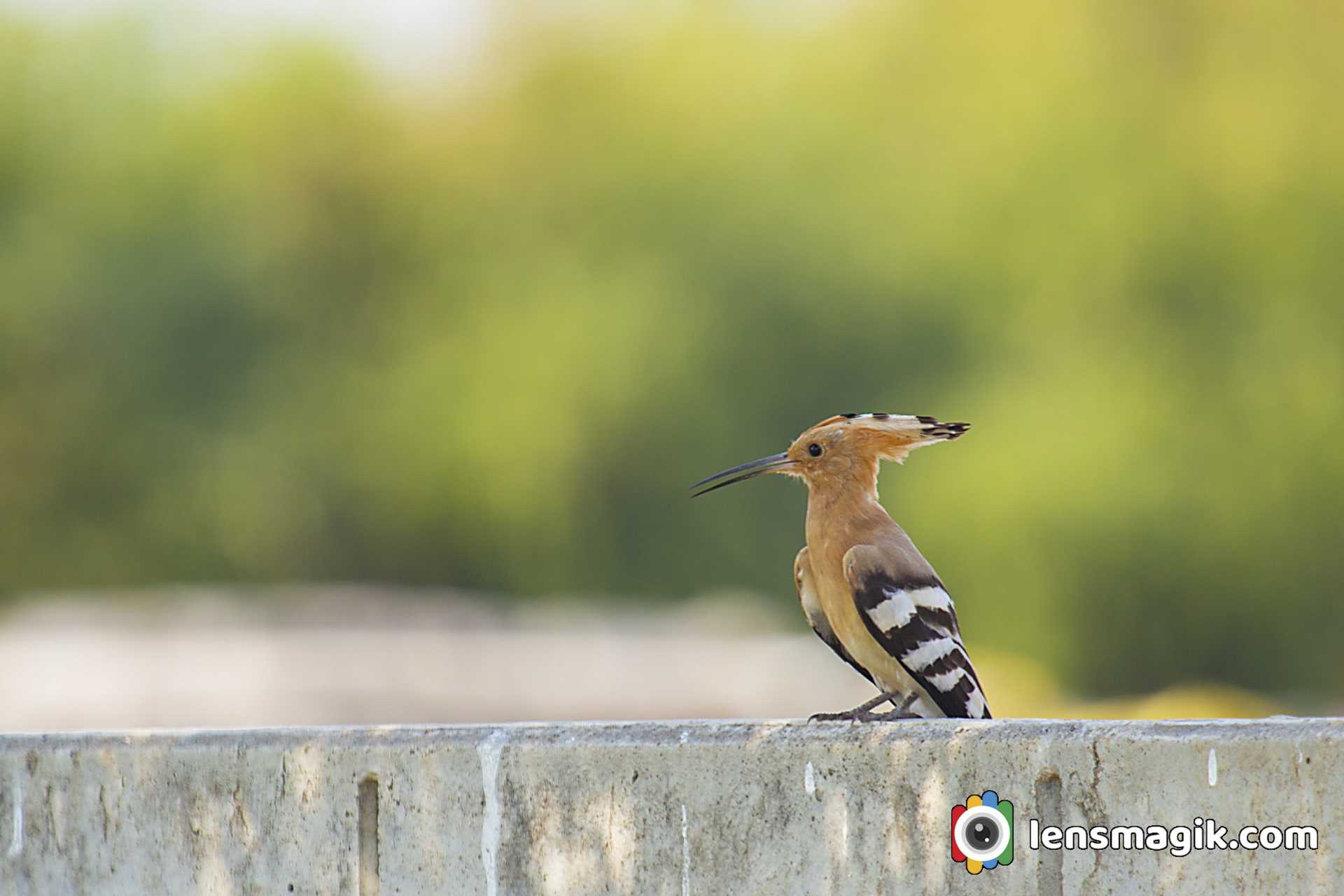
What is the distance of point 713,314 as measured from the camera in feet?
94.6

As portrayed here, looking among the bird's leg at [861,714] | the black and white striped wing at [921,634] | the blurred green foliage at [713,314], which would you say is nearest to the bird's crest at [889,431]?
the black and white striped wing at [921,634]

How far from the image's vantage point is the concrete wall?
4066mm

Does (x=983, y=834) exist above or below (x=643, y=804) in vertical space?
below

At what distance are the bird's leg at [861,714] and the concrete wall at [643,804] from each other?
455 millimetres

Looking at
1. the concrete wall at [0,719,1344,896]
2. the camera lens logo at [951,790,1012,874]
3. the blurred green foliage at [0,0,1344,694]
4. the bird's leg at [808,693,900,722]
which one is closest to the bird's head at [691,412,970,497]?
the bird's leg at [808,693,900,722]

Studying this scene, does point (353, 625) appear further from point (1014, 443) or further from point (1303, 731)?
point (1303, 731)

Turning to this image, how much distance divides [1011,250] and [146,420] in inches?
519

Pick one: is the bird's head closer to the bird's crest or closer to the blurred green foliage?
the bird's crest

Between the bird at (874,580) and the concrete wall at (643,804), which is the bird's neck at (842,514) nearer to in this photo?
the bird at (874,580)

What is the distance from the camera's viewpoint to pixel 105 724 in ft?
52.0

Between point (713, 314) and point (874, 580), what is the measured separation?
76.6 feet

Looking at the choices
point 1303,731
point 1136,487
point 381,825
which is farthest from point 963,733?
point 1136,487

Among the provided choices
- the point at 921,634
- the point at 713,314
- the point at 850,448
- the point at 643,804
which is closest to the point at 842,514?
the point at 850,448

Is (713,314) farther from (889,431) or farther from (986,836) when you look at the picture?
(986,836)
